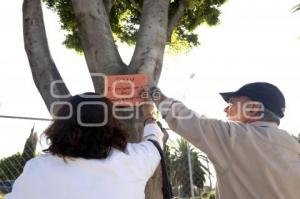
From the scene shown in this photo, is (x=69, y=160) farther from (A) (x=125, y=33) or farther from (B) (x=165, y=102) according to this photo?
(A) (x=125, y=33)

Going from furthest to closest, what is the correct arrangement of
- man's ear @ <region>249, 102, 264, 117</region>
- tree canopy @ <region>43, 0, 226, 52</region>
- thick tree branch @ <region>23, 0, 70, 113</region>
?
tree canopy @ <region>43, 0, 226, 52</region> → thick tree branch @ <region>23, 0, 70, 113</region> → man's ear @ <region>249, 102, 264, 117</region>

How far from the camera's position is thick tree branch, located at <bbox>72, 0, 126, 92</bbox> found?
4633 mm

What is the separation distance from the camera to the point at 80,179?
8.68 ft

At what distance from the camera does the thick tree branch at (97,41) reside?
4.63 meters

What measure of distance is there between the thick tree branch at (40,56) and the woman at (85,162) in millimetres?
1969

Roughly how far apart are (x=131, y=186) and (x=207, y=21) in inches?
240

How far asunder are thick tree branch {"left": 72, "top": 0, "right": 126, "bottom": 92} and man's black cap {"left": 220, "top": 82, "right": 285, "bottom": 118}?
156 cm

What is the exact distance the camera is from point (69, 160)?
2678mm

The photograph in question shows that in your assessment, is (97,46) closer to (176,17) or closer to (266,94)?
(176,17)

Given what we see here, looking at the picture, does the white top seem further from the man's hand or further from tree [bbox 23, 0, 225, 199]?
tree [bbox 23, 0, 225, 199]

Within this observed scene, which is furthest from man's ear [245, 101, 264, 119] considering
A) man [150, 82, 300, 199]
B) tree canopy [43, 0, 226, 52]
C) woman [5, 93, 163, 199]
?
tree canopy [43, 0, 226, 52]

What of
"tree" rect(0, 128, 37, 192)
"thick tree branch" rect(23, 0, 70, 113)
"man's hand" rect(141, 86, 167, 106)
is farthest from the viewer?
"tree" rect(0, 128, 37, 192)

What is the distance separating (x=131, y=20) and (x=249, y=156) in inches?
205

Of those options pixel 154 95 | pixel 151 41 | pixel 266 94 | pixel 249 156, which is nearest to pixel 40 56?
pixel 151 41
